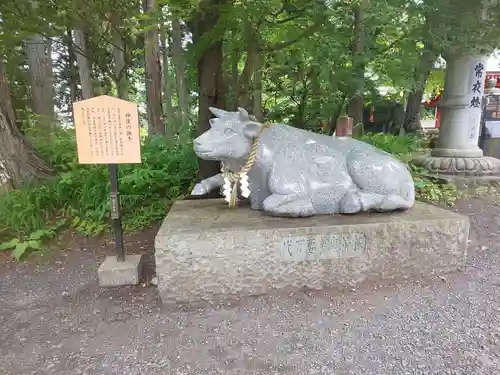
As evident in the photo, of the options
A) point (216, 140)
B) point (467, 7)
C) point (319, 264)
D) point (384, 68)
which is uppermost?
point (467, 7)

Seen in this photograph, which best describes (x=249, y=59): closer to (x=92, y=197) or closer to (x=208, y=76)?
(x=208, y=76)

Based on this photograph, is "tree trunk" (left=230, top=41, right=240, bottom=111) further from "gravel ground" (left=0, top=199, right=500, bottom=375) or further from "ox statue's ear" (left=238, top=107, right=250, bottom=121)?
"gravel ground" (left=0, top=199, right=500, bottom=375)

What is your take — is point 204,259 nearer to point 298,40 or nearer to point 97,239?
point 97,239

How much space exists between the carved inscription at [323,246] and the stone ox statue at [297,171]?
26 cm

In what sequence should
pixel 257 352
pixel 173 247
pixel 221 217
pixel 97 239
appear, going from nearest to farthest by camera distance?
pixel 257 352 → pixel 173 247 → pixel 221 217 → pixel 97 239

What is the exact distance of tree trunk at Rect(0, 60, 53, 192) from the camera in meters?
4.13

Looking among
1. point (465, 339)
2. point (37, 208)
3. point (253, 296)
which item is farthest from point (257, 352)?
point (37, 208)

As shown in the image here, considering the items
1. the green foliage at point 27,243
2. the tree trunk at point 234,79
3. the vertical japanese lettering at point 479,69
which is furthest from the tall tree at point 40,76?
the vertical japanese lettering at point 479,69

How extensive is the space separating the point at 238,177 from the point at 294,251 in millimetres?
736

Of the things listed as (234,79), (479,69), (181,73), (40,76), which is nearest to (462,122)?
(479,69)

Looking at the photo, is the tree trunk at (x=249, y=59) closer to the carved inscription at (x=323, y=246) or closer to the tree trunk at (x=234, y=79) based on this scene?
the tree trunk at (x=234, y=79)

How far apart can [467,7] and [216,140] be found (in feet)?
10.2

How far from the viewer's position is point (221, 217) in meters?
2.83

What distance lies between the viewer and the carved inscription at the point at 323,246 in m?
2.55
